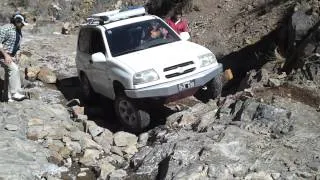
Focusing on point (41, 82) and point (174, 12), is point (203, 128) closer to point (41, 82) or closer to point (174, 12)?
point (41, 82)

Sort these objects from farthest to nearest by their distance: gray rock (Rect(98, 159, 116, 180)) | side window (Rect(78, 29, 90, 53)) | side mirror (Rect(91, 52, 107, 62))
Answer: side window (Rect(78, 29, 90, 53)) → side mirror (Rect(91, 52, 107, 62)) → gray rock (Rect(98, 159, 116, 180))

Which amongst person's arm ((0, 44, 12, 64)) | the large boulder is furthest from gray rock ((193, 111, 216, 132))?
the large boulder

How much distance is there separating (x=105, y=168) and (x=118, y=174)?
373 mm

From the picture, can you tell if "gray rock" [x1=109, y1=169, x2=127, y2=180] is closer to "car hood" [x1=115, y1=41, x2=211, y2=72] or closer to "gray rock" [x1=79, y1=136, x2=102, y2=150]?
"gray rock" [x1=79, y1=136, x2=102, y2=150]

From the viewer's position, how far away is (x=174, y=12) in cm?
1819

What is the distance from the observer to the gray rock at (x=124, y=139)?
9.12 metres

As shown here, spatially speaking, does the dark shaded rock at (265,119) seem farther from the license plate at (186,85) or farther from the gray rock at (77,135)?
the gray rock at (77,135)

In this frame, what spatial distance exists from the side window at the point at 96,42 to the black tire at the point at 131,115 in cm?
118

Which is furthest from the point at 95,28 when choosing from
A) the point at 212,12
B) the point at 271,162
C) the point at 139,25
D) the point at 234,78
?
the point at 212,12

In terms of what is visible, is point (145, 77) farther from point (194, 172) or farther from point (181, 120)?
point (194, 172)

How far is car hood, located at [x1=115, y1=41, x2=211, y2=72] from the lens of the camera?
9.13m

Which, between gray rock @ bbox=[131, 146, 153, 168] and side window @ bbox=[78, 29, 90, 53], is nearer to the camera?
gray rock @ bbox=[131, 146, 153, 168]

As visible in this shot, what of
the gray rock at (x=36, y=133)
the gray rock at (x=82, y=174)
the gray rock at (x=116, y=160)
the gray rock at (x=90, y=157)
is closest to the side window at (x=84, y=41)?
the gray rock at (x=36, y=133)

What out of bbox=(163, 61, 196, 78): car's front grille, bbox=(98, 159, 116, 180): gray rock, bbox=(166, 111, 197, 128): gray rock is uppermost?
bbox=(163, 61, 196, 78): car's front grille
